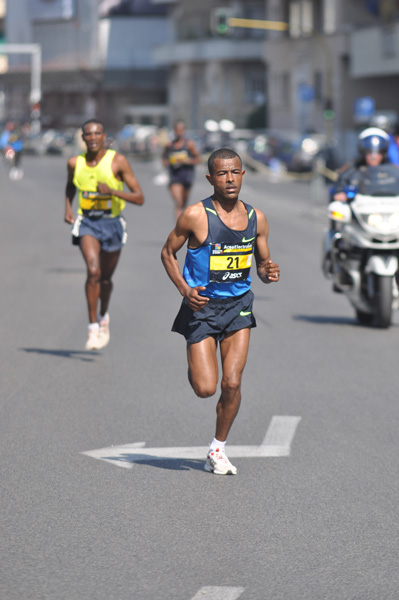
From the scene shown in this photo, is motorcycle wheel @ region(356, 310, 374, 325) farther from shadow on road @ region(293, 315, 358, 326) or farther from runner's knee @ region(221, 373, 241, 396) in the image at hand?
runner's knee @ region(221, 373, 241, 396)

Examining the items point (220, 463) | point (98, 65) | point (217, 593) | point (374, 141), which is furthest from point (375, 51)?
point (217, 593)

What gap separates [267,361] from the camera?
35.8 ft

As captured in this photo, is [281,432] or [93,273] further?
[93,273]

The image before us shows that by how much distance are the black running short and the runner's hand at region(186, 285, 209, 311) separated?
0.76 ft

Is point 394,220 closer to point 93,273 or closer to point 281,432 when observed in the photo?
point 93,273

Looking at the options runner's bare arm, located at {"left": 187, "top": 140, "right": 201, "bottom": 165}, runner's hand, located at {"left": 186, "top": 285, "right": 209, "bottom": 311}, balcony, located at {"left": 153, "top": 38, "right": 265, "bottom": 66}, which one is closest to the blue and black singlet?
runner's hand, located at {"left": 186, "top": 285, "right": 209, "bottom": 311}

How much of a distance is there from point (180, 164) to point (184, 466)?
15853 millimetres

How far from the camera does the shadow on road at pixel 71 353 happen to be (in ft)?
36.3

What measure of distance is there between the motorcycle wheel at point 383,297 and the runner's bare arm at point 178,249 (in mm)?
5732

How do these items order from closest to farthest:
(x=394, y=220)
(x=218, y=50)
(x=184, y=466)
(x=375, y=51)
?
(x=184, y=466), (x=394, y=220), (x=375, y=51), (x=218, y=50)

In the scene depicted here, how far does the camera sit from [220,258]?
6.86 meters

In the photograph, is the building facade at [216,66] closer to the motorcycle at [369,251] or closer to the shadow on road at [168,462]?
the motorcycle at [369,251]

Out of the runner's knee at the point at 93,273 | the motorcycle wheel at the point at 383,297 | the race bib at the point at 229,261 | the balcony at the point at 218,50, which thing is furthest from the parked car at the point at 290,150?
the race bib at the point at 229,261

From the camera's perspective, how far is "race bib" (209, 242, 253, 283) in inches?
270
